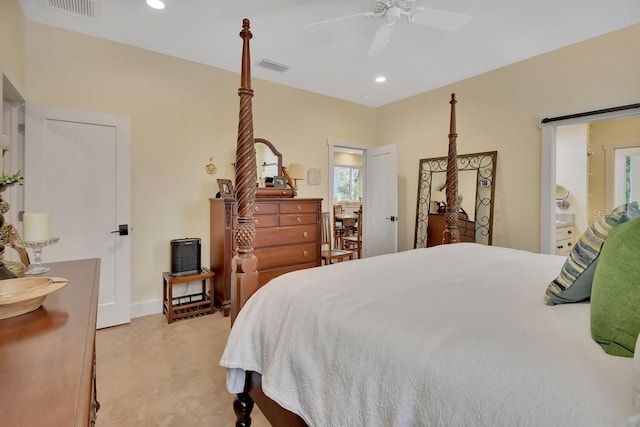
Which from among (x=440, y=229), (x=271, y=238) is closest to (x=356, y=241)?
(x=440, y=229)

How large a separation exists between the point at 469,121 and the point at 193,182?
3.52m

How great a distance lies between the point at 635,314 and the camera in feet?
2.52

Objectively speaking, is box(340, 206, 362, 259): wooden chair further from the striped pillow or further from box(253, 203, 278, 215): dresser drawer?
the striped pillow

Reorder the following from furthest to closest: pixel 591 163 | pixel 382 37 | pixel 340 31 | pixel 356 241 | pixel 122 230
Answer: pixel 356 241 < pixel 591 163 < pixel 122 230 < pixel 340 31 < pixel 382 37

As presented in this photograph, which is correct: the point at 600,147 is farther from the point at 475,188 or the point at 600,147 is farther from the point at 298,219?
the point at 298,219

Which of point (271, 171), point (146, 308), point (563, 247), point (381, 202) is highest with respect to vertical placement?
point (271, 171)

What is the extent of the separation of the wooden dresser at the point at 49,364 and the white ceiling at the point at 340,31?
249 cm

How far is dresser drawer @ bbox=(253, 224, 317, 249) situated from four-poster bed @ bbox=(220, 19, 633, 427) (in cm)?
156

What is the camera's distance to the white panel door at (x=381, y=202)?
4.63 m

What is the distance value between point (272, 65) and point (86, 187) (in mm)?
2315

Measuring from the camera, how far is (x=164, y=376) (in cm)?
221

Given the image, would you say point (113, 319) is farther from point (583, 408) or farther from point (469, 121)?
point (469, 121)

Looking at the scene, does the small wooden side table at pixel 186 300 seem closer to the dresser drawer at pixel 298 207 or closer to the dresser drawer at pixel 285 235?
the dresser drawer at pixel 285 235

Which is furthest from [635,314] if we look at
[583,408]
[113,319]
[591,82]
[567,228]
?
[567,228]
